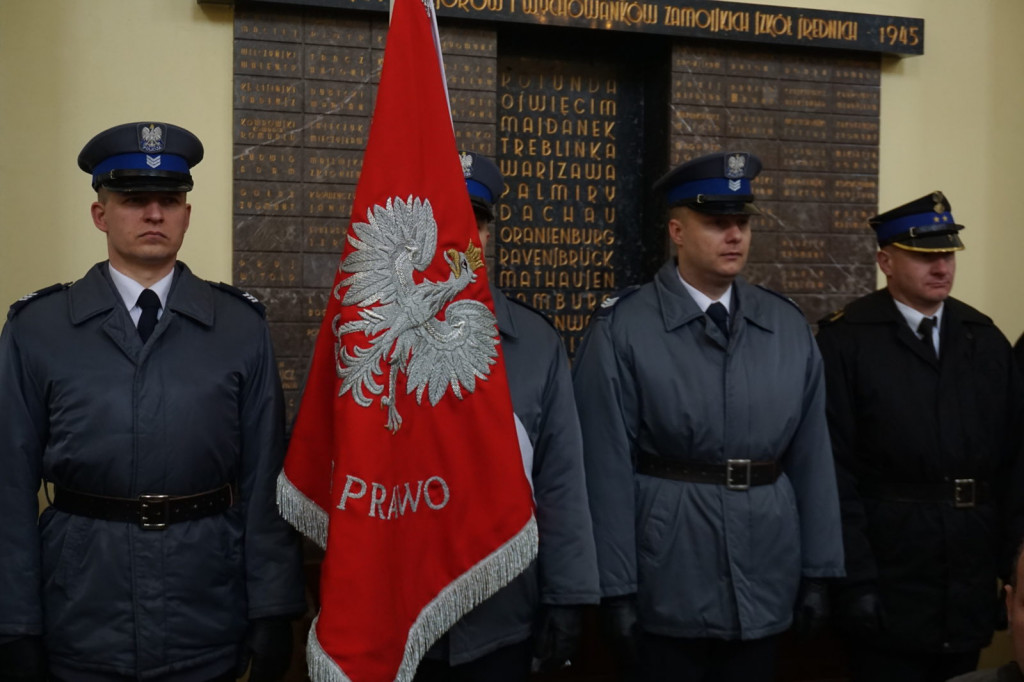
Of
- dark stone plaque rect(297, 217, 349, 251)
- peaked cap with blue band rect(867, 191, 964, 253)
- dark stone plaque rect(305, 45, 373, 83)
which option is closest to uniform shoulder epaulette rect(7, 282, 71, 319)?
dark stone plaque rect(297, 217, 349, 251)

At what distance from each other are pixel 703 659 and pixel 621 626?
295 mm

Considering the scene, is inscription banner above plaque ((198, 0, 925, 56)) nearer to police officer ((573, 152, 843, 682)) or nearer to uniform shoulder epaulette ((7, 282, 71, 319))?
police officer ((573, 152, 843, 682))

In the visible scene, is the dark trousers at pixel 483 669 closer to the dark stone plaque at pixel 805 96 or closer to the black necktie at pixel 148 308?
the black necktie at pixel 148 308

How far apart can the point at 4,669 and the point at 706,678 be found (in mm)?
1700

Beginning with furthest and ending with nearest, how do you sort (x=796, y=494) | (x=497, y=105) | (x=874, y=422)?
(x=497, y=105), (x=874, y=422), (x=796, y=494)

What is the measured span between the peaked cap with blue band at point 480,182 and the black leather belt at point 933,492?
1.43 meters

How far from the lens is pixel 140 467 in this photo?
2.38 m

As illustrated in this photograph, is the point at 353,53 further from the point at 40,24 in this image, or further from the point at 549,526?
the point at 549,526

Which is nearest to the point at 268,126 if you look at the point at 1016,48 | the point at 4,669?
the point at 4,669

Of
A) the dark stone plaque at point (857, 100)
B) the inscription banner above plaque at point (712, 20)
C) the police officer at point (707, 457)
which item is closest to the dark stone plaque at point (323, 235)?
the inscription banner above plaque at point (712, 20)

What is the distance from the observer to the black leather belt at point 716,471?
8.88ft

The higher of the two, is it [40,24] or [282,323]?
[40,24]

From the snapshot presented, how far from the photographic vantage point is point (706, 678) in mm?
2795

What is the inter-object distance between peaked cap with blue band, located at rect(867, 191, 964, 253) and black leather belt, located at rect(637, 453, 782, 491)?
3.17 ft
